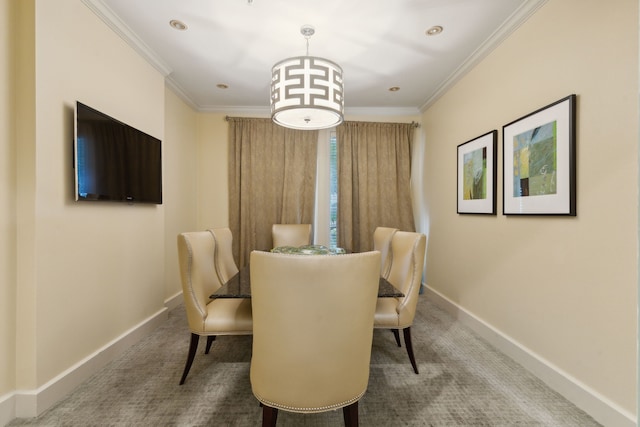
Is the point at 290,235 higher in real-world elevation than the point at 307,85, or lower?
lower

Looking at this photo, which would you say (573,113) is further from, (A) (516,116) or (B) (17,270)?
(B) (17,270)

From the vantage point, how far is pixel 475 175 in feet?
8.97

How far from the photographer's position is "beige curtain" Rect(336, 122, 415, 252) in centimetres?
401

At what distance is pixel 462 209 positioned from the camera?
117 inches

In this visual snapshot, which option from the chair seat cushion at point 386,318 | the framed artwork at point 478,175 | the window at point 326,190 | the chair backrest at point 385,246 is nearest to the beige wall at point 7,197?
the chair seat cushion at point 386,318

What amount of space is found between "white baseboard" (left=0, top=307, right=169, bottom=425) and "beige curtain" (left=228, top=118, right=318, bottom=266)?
186 centimetres

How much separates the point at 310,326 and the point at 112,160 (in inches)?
78.3

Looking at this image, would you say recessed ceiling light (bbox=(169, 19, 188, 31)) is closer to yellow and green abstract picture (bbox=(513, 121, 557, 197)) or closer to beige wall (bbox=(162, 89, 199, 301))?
beige wall (bbox=(162, 89, 199, 301))

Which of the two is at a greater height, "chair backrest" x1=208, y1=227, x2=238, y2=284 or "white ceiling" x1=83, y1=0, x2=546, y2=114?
"white ceiling" x1=83, y1=0, x2=546, y2=114

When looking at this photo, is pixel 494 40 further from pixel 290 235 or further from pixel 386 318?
pixel 290 235

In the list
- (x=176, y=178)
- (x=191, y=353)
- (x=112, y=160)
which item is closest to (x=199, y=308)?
(x=191, y=353)

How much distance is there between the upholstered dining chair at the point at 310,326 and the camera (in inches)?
42.1

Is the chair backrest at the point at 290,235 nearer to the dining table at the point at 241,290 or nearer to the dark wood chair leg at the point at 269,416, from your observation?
the dining table at the point at 241,290

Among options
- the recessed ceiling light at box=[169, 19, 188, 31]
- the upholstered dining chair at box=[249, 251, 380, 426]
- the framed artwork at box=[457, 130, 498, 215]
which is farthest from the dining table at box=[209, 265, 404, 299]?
the recessed ceiling light at box=[169, 19, 188, 31]
